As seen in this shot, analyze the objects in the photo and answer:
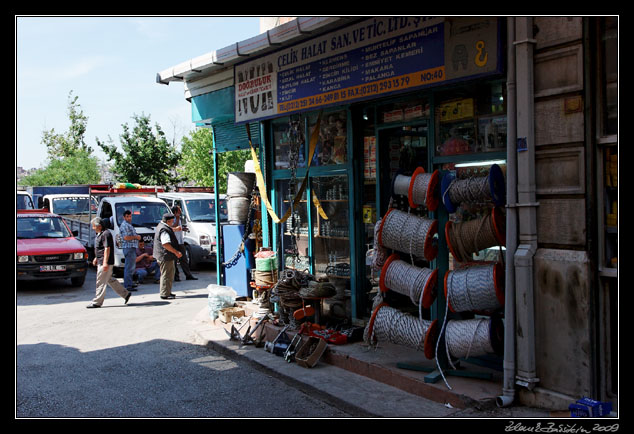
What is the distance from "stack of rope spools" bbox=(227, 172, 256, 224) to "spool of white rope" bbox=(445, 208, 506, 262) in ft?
18.0

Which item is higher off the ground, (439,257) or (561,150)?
(561,150)

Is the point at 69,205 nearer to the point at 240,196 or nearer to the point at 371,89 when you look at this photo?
the point at 240,196

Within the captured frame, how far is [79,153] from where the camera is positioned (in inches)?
1794

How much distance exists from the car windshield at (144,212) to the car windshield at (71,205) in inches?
253

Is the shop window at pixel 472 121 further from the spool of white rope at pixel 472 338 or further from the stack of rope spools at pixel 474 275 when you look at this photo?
the spool of white rope at pixel 472 338

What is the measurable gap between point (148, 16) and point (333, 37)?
3.14 metres

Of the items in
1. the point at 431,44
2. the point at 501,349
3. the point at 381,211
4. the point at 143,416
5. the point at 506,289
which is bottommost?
the point at 143,416

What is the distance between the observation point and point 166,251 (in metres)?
13.0

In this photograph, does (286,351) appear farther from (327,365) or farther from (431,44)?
(431,44)

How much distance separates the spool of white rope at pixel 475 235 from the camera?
18.9 ft

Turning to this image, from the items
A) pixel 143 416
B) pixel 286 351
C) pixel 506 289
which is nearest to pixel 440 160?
pixel 506 289

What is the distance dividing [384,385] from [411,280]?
1172 mm

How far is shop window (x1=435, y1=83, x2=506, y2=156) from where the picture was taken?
630cm

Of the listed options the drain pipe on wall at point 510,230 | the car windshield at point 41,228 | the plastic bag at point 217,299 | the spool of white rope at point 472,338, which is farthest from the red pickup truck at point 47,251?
the drain pipe on wall at point 510,230
